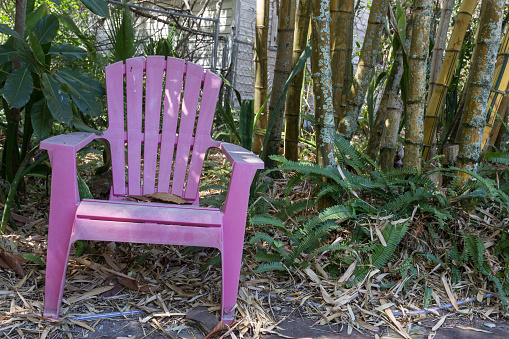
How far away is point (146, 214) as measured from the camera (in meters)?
1.58

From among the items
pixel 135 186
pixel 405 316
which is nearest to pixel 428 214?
pixel 405 316

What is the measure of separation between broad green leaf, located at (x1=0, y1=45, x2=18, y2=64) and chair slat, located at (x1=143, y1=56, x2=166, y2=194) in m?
0.63

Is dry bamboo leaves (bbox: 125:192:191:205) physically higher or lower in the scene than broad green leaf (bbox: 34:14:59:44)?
A: lower

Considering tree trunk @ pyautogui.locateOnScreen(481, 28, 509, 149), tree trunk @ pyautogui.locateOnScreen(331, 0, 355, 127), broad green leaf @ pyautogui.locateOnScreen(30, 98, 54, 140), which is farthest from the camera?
tree trunk @ pyautogui.locateOnScreen(331, 0, 355, 127)

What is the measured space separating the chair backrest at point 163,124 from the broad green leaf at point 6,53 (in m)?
0.51

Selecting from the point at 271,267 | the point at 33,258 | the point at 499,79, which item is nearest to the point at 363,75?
the point at 499,79

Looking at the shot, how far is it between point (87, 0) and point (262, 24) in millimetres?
1545

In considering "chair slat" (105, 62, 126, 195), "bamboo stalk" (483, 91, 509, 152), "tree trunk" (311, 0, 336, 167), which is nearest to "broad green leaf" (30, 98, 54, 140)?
"chair slat" (105, 62, 126, 195)

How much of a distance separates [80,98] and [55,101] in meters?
0.12

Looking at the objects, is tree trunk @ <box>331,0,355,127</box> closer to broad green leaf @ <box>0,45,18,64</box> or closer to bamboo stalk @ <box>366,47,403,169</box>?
bamboo stalk @ <box>366,47,403,169</box>

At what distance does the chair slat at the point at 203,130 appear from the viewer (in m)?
2.19

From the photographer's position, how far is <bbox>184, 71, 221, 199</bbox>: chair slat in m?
2.19

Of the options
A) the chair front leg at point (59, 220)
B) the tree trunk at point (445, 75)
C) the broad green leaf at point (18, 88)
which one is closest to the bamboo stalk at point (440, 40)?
the tree trunk at point (445, 75)

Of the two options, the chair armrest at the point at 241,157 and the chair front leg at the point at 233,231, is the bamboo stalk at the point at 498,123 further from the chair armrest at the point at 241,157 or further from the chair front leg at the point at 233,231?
the chair front leg at the point at 233,231
